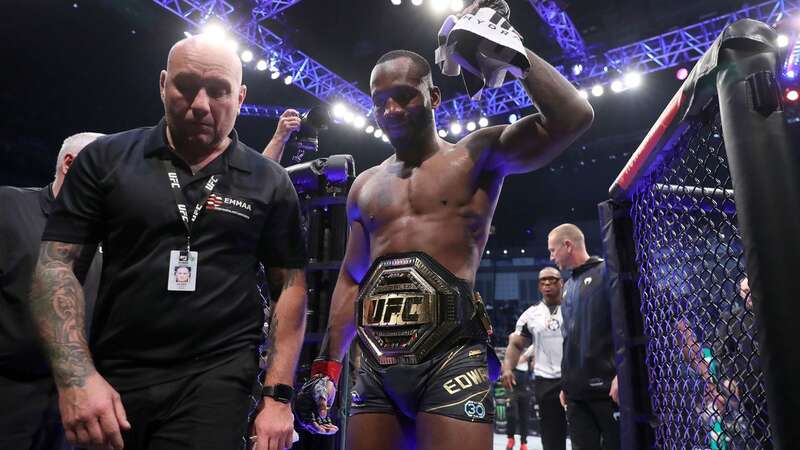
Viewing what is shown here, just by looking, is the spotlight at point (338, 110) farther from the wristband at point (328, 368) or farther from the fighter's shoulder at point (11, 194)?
the wristband at point (328, 368)

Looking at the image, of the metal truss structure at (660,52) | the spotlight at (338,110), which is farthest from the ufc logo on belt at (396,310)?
the spotlight at (338,110)

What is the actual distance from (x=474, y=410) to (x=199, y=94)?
120cm

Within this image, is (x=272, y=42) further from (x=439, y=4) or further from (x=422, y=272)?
(x=422, y=272)

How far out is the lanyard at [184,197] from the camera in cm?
139

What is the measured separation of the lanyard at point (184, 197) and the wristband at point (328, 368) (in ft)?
2.40

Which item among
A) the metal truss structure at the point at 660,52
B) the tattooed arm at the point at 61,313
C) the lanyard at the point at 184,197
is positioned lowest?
the tattooed arm at the point at 61,313

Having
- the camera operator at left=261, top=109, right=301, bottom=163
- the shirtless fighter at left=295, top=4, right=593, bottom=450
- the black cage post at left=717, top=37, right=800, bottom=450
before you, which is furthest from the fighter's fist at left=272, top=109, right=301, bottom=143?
the black cage post at left=717, top=37, right=800, bottom=450

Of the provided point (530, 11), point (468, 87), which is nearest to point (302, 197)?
point (468, 87)

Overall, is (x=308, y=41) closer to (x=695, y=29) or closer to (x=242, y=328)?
(x=695, y=29)

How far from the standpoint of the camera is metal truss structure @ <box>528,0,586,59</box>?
726cm

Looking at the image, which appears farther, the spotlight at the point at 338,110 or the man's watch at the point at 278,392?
the spotlight at the point at 338,110

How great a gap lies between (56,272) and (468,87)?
1372 millimetres

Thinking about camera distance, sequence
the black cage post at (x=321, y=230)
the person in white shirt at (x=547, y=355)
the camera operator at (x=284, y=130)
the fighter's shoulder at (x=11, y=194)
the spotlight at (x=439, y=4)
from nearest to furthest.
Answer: the fighter's shoulder at (x=11, y=194), the black cage post at (x=321, y=230), the camera operator at (x=284, y=130), the person in white shirt at (x=547, y=355), the spotlight at (x=439, y=4)

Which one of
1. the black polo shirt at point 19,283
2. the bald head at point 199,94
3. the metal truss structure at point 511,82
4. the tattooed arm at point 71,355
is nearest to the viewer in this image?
the tattooed arm at point 71,355
